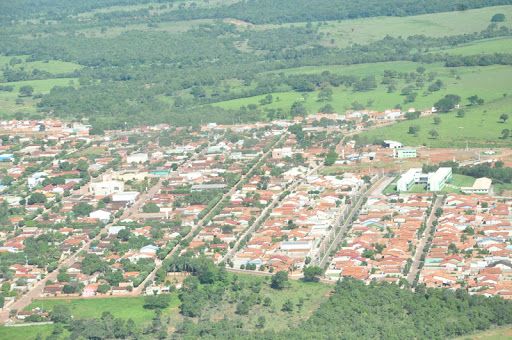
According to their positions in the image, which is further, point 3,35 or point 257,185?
point 3,35

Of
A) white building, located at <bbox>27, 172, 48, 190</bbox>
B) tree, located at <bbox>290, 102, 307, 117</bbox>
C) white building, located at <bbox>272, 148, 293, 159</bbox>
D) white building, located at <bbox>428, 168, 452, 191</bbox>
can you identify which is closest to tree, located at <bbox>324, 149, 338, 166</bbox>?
white building, located at <bbox>272, 148, 293, 159</bbox>

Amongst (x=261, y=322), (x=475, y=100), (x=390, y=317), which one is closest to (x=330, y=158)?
(x=475, y=100)

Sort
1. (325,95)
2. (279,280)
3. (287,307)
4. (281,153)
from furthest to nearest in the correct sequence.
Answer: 1. (325,95)
2. (281,153)
3. (279,280)
4. (287,307)

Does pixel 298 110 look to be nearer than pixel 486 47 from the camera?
Yes

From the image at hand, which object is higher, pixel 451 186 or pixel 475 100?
pixel 451 186

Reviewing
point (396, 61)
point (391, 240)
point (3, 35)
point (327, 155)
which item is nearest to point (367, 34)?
point (396, 61)

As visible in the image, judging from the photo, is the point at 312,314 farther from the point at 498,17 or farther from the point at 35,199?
the point at 498,17

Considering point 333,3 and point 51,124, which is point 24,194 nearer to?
point 51,124
